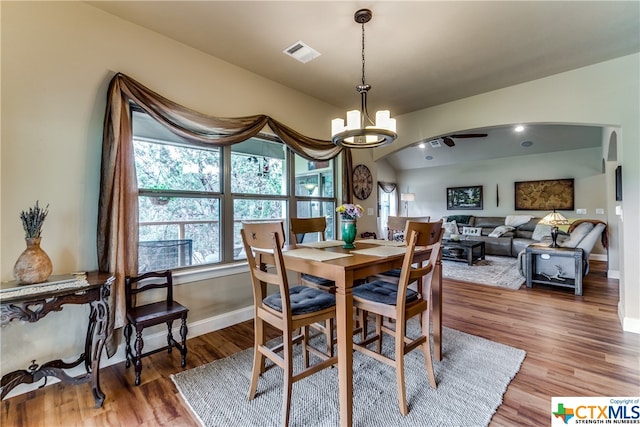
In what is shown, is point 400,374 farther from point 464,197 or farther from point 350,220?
point 464,197

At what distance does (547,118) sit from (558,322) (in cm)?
224

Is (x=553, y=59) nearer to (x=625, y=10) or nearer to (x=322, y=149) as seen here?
(x=625, y=10)

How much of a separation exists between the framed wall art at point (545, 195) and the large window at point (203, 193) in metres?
6.55


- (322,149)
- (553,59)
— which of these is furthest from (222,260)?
(553,59)

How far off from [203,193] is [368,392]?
2235 millimetres

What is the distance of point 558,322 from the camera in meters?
2.90

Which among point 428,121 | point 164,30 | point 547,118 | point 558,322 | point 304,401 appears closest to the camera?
point 304,401

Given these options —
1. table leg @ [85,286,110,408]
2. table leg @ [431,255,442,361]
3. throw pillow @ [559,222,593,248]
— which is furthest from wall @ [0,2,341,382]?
throw pillow @ [559,222,593,248]

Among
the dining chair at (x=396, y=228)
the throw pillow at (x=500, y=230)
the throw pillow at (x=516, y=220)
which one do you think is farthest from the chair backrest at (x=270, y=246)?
the throw pillow at (x=516, y=220)

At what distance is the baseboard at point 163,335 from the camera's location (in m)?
1.88

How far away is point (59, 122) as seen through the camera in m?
1.99

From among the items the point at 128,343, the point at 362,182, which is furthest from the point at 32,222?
the point at 362,182

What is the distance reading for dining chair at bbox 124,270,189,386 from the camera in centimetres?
199

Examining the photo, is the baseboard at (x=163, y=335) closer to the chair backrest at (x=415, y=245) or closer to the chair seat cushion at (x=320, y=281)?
the chair seat cushion at (x=320, y=281)
